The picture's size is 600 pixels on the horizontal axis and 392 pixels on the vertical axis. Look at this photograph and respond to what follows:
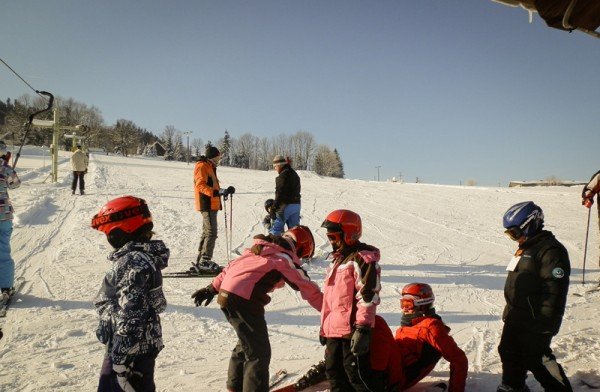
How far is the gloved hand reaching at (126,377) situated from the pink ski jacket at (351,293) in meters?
1.51

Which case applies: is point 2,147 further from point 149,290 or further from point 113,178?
point 113,178

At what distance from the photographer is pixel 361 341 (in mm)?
2945

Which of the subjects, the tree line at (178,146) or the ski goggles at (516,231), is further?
the tree line at (178,146)

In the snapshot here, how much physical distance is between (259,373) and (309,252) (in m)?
1.11

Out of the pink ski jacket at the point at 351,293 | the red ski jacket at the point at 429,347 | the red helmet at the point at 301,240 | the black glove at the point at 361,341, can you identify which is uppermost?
the red helmet at the point at 301,240

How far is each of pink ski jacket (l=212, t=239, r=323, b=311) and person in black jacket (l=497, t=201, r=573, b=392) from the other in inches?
68.4

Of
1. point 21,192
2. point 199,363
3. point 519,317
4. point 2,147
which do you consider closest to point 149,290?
point 199,363

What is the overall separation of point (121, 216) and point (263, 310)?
→ 4.57 feet

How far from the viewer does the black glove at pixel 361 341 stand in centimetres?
295

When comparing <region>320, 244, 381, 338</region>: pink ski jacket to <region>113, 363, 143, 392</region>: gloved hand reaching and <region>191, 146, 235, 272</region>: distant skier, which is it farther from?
<region>191, 146, 235, 272</region>: distant skier

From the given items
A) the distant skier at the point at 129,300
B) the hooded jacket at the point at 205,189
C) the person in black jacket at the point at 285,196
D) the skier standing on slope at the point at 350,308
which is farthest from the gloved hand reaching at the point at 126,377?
the person in black jacket at the point at 285,196

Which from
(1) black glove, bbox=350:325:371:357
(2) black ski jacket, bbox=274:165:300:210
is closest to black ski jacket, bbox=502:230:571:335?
(1) black glove, bbox=350:325:371:357

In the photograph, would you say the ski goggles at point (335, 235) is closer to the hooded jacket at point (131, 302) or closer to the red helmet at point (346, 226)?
the red helmet at point (346, 226)

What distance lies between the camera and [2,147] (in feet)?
18.8
